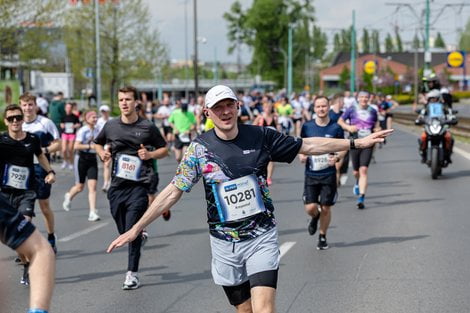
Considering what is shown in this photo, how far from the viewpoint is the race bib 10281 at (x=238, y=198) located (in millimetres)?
5488

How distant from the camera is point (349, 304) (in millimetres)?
7410

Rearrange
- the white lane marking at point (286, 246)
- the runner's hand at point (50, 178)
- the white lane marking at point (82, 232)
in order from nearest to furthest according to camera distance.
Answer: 1. the runner's hand at point (50, 178)
2. the white lane marking at point (286, 246)
3. the white lane marking at point (82, 232)

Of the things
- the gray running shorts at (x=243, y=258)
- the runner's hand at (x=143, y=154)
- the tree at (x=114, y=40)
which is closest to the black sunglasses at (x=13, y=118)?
the runner's hand at (x=143, y=154)

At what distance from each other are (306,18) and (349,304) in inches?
3901

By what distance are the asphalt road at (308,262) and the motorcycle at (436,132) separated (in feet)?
6.67

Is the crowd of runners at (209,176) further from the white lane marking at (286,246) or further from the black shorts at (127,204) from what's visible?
the white lane marking at (286,246)

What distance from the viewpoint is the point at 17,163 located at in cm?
898

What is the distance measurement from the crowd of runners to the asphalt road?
0.35 meters

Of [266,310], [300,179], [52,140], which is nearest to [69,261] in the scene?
[52,140]

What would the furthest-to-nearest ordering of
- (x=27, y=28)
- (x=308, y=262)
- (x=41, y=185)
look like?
(x=27, y=28) < (x=41, y=185) < (x=308, y=262)

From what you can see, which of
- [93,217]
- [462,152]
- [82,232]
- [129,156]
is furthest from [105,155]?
[462,152]

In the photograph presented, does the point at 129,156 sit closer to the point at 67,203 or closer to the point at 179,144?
the point at 67,203

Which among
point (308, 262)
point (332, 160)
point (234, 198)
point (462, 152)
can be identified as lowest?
point (462, 152)

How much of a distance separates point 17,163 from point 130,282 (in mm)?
1745
